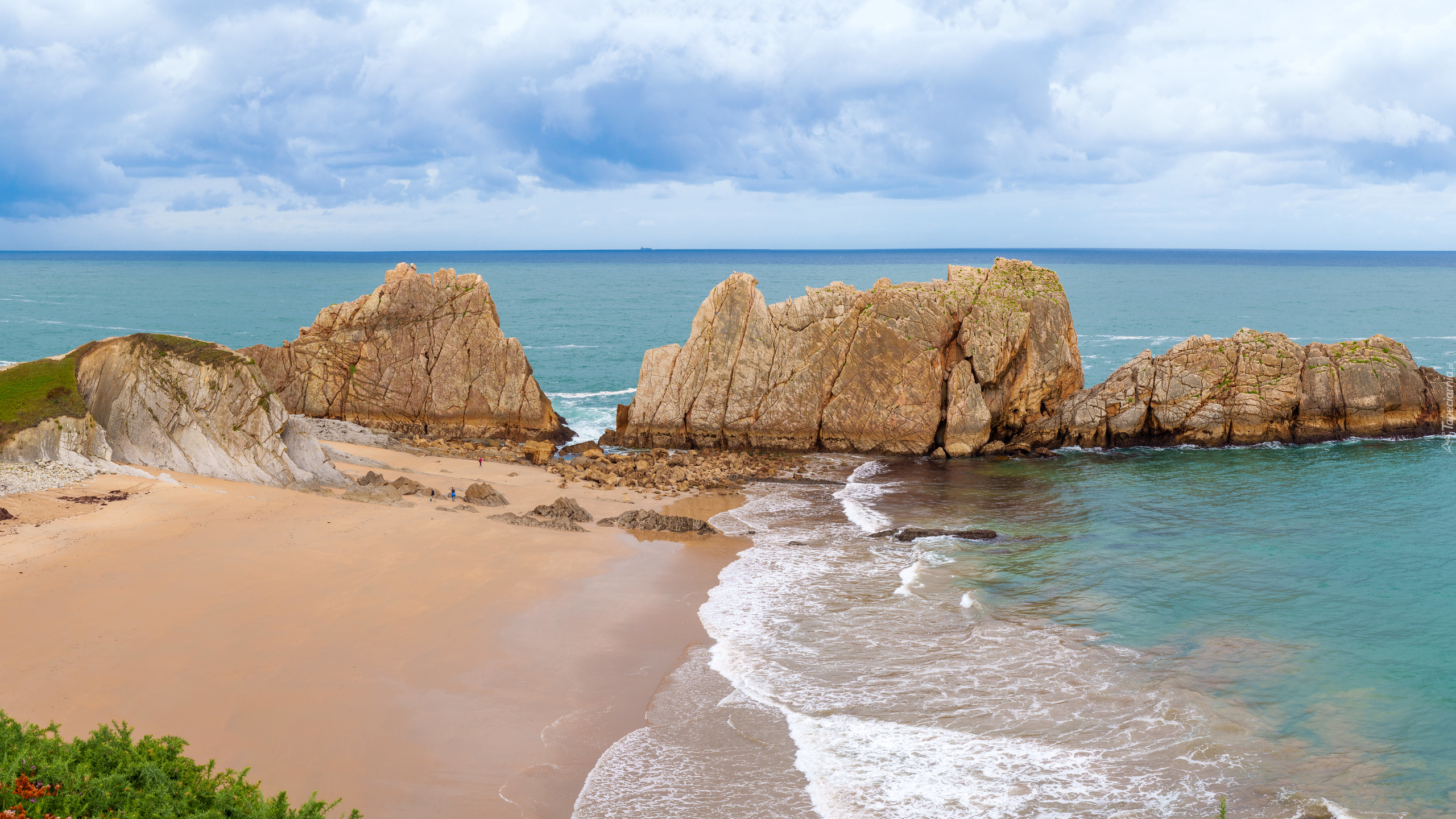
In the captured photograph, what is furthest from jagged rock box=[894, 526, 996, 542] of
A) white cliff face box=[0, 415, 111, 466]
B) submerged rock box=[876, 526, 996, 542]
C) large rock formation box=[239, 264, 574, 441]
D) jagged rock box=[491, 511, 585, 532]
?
white cliff face box=[0, 415, 111, 466]

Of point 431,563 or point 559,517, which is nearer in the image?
point 431,563

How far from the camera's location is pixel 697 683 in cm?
1712

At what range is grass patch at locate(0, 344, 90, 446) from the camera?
83.7 feet

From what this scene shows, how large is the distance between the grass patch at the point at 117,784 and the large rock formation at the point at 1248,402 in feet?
122

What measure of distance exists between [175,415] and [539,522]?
1260 cm

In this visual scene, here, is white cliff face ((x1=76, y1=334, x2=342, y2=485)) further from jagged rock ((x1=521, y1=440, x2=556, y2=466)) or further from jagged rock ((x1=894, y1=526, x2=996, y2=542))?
jagged rock ((x1=894, y1=526, x2=996, y2=542))

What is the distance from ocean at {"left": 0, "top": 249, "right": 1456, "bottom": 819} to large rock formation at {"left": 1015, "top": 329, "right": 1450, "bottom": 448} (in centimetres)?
147

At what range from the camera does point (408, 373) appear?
4275cm

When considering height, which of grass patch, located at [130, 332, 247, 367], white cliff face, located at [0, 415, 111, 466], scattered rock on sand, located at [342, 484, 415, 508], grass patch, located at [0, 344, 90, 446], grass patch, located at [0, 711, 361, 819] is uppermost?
grass patch, located at [130, 332, 247, 367]

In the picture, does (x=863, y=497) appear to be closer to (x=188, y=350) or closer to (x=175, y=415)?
(x=175, y=415)

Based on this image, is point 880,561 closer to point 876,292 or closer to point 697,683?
point 697,683

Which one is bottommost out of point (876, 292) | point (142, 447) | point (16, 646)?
point (16, 646)

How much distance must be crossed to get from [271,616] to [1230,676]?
19.7m

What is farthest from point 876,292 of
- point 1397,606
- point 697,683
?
point 697,683
